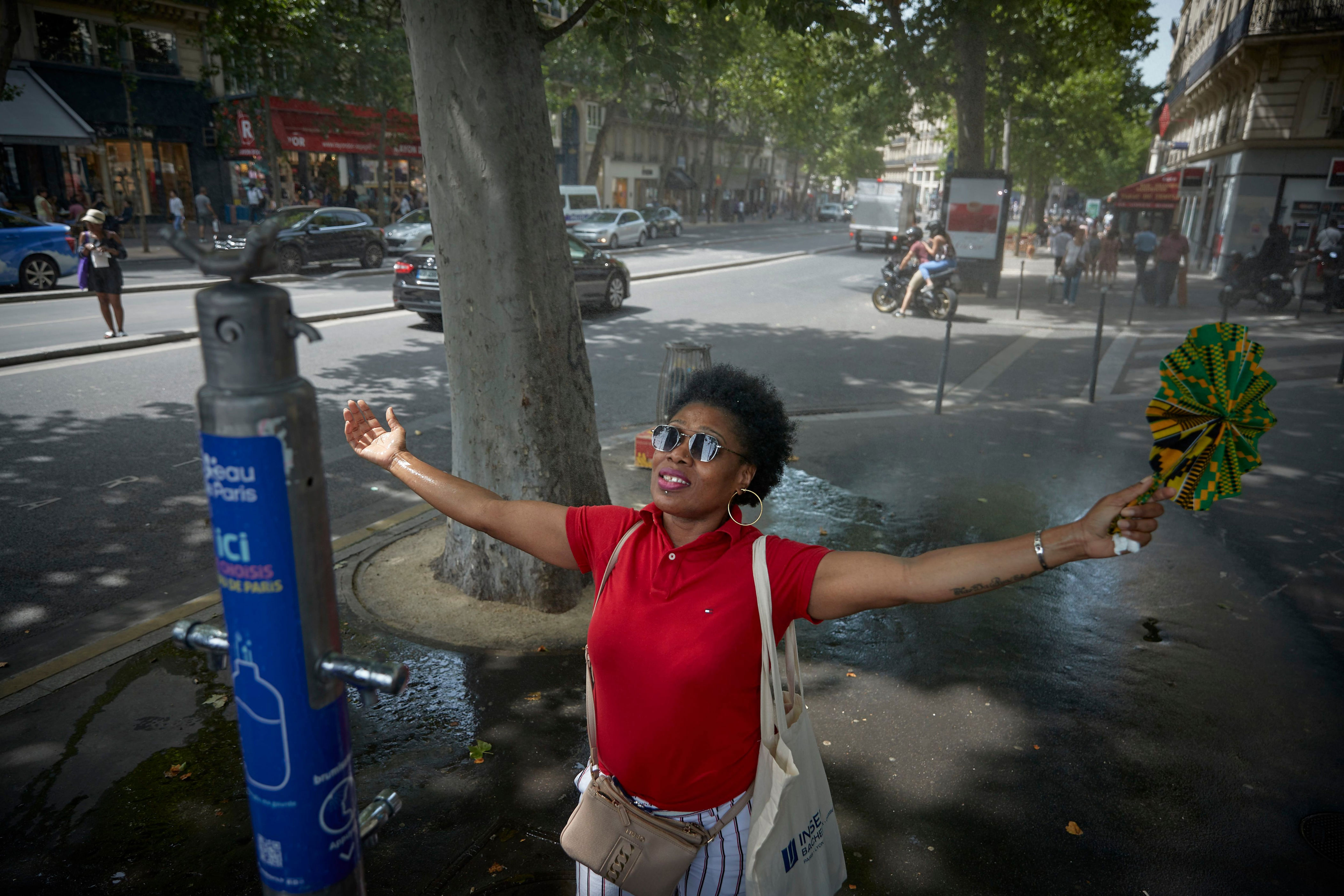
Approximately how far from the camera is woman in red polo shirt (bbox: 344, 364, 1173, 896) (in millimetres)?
2012

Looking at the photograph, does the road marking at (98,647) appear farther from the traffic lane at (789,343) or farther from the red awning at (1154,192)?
the red awning at (1154,192)

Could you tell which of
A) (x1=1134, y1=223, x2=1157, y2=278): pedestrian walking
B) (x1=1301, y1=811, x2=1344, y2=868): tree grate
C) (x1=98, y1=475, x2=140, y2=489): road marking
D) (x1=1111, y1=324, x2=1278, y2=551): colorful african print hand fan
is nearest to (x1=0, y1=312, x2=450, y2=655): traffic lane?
(x1=98, y1=475, x2=140, y2=489): road marking

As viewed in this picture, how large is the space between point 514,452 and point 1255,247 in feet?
94.7

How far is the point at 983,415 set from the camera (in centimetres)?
1000

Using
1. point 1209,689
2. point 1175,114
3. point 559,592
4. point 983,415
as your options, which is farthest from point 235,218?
point 1175,114

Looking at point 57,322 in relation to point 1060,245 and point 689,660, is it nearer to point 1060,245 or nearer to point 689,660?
point 689,660

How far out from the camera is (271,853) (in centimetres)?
147

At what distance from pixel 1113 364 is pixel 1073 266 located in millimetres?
8258

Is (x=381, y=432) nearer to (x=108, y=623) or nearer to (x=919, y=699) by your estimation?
(x=919, y=699)

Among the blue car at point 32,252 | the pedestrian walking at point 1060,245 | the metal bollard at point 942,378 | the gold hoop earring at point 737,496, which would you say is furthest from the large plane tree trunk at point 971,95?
the gold hoop earring at point 737,496

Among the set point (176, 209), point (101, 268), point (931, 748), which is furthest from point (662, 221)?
point (931, 748)

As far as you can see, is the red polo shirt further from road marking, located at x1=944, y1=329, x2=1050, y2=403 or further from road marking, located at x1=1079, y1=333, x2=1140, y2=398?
road marking, located at x1=1079, y1=333, x2=1140, y2=398

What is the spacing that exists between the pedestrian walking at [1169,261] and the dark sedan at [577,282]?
12153mm

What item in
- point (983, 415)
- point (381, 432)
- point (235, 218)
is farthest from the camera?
point (235, 218)
